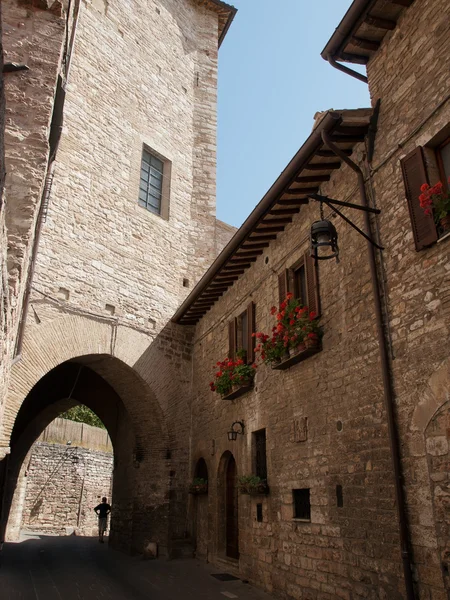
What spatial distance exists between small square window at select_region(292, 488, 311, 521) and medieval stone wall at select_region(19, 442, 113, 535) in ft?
45.7

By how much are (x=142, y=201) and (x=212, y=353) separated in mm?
4418

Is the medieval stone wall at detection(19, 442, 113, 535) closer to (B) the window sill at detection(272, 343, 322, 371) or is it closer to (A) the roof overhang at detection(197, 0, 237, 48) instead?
(B) the window sill at detection(272, 343, 322, 371)

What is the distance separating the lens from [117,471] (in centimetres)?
1334

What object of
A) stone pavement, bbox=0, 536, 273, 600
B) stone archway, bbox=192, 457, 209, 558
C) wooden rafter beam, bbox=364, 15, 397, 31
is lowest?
stone pavement, bbox=0, 536, 273, 600

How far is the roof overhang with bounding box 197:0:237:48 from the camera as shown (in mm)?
16875

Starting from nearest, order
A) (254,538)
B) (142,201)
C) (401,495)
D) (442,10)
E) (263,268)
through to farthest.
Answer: (401,495), (442,10), (254,538), (263,268), (142,201)

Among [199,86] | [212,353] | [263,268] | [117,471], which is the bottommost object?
[117,471]

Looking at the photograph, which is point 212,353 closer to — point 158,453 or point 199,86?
point 158,453

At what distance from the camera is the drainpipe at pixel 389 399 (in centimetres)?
462

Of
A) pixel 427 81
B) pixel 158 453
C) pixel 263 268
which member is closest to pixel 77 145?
pixel 263 268

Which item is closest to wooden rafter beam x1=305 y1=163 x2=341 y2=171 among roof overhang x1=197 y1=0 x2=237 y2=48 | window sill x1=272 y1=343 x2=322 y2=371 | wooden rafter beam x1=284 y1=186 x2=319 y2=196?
wooden rafter beam x1=284 y1=186 x2=319 y2=196

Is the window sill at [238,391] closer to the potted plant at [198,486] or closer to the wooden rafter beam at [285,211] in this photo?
the potted plant at [198,486]

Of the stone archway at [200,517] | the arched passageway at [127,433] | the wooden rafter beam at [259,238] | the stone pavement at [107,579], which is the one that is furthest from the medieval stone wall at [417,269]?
the arched passageway at [127,433]

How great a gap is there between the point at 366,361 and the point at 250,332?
357 centimetres
